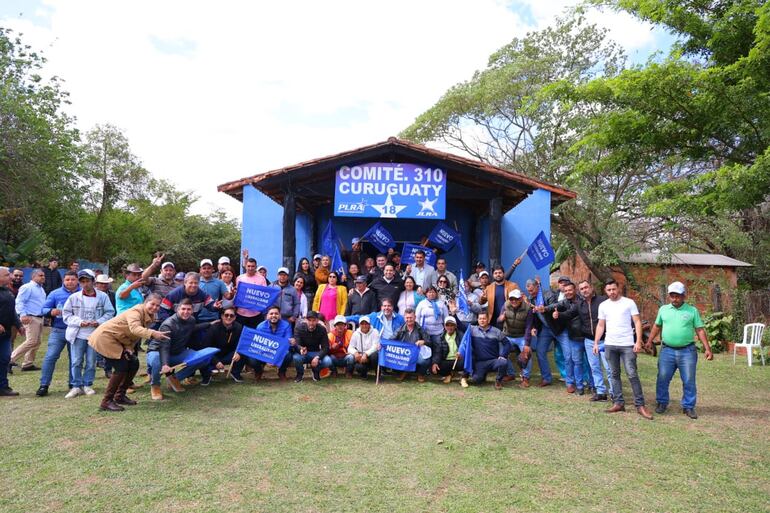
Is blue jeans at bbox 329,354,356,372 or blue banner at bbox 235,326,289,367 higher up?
blue banner at bbox 235,326,289,367

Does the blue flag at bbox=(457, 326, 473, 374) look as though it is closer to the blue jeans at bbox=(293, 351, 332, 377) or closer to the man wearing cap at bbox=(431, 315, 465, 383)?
the man wearing cap at bbox=(431, 315, 465, 383)

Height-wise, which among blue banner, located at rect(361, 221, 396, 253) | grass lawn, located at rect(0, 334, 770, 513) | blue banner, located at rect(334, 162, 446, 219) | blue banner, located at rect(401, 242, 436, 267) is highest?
blue banner, located at rect(334, 162, 446, 219)

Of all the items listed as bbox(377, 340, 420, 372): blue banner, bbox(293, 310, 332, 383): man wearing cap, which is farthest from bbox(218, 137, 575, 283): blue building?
bbox(377, 340, 420, 372): blue banner

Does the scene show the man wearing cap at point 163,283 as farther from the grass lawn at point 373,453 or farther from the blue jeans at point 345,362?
the blue jeans at point 345,362

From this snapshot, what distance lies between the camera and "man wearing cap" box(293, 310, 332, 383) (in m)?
8.05

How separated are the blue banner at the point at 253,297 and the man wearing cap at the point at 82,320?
6.11 feet

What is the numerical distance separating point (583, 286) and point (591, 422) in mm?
1969

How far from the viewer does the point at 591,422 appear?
20.0ft

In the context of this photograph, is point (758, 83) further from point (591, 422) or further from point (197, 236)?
point (197, 236)

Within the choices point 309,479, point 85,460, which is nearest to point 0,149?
point 85,460

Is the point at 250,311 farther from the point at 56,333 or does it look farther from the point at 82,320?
the point at 56,333

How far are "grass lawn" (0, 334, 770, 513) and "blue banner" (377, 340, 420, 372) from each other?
63 centimetres

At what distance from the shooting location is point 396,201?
1011cm

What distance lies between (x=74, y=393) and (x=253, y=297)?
8.91 feet
